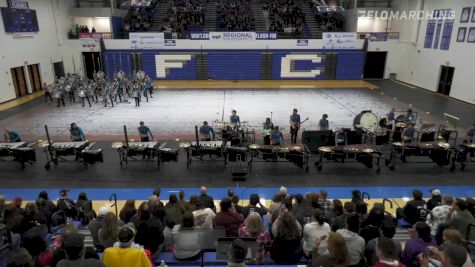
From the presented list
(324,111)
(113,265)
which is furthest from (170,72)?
(113,265)

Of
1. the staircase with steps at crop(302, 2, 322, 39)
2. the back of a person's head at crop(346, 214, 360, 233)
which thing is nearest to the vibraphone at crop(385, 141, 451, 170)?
the back of a person's head at crop(346, 214, 360, 233)

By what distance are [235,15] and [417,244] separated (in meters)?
33.6

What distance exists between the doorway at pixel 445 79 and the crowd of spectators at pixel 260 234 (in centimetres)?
2044

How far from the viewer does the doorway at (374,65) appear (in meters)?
32.6

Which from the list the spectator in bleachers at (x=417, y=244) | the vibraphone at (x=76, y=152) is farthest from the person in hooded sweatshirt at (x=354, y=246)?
the vibraphone at (x=76, y=152)

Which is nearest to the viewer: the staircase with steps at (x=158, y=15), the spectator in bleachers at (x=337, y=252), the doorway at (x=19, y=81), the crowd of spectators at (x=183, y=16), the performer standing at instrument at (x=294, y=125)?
the spectator in bleachers at (x=337, y=252)

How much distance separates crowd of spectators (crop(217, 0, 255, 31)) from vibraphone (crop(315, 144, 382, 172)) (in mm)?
24446

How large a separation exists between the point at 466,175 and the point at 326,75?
21.5m

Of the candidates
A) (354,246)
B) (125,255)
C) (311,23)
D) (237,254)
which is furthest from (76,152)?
(311,23)

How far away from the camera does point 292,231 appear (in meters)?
5.53

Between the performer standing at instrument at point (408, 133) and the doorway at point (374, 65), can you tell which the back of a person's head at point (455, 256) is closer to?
the performer standing at instrument at point (408, 133)

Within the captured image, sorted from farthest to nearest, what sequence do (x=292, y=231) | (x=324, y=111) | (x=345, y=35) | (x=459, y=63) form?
1. (x=345, y=35)
2. (x=459, y=63)
3. (x=324, y=111)
4. (x=292, y=231)

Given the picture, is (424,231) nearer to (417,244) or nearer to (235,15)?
(417,244)

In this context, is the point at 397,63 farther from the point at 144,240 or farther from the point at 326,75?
the point at 144,240
